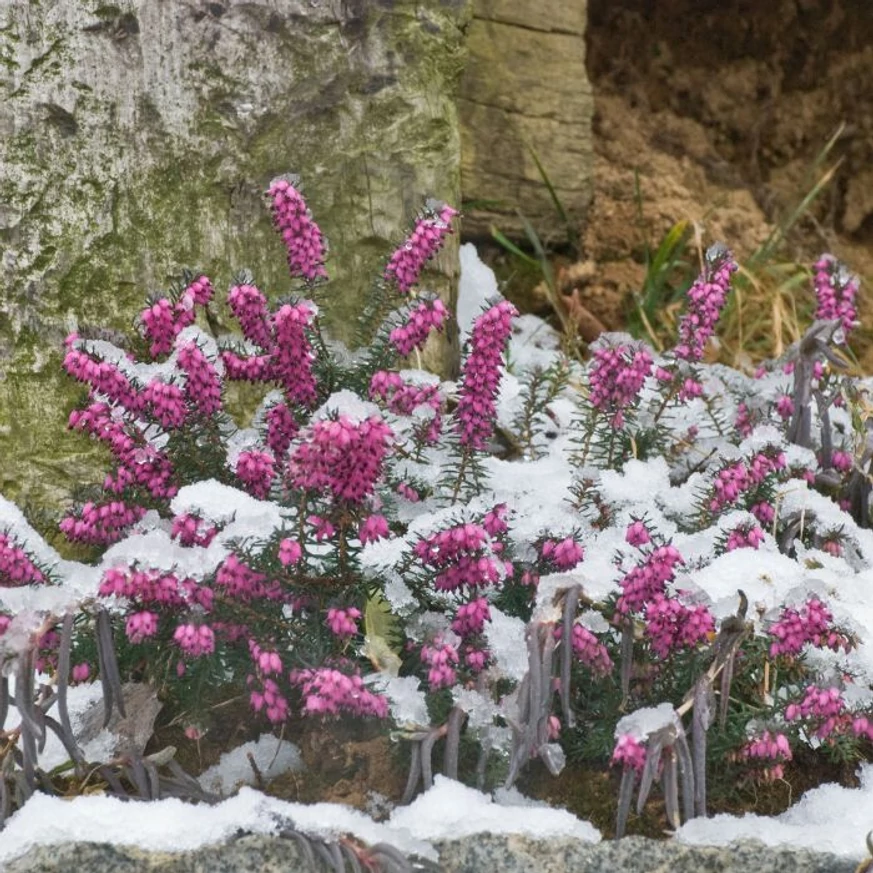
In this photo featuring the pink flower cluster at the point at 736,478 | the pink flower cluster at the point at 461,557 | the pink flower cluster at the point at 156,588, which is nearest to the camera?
the pink flower cluster at the point at 156,588

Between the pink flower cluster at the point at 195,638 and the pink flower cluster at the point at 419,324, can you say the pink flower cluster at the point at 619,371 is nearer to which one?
the pink flower cluster at the point at 419,324

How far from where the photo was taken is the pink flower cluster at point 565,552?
204 centimetres

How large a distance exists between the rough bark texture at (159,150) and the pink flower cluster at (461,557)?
1.17 m

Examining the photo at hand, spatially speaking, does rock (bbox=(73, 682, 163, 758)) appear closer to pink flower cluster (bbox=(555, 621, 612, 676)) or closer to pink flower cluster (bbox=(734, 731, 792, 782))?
pink flower cluster (bbox=(555, 621, 612, 676))

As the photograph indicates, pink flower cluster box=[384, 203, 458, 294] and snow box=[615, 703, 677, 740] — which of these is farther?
pink flower cluster box=[384, 203, 458, 294]

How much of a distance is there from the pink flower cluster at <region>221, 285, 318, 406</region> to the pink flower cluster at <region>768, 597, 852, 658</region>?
32.6 inches

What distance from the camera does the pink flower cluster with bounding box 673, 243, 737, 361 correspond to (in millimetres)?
2531

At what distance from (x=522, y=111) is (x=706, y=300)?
185 cm

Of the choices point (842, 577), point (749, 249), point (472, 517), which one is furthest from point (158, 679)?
point (749, 249)

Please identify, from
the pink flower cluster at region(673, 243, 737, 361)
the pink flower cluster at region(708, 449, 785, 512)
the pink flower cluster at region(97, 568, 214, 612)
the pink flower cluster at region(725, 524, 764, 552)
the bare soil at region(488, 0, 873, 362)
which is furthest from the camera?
the bare soil at region(488, 0, 873, 362)

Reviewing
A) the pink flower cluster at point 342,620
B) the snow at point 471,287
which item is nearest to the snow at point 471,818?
the pink flower cluster at point 342,620

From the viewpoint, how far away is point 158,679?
2082 mm

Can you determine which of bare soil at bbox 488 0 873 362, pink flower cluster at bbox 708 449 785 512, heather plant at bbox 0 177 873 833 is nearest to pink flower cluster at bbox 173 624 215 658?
heather plant at bbox 0 177 873 833

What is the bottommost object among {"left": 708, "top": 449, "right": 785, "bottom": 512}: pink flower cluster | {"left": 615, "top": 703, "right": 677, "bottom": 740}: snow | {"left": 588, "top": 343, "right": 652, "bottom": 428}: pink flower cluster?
{"left": 615, "top": 703, "right": 677, "bottom": 740}: snow
